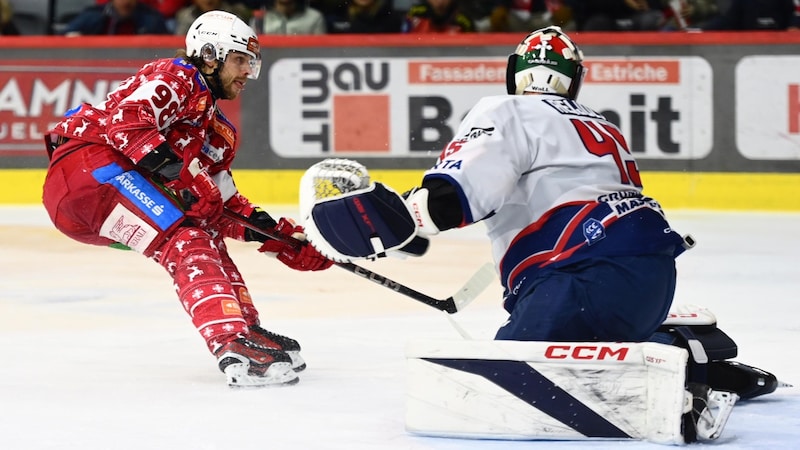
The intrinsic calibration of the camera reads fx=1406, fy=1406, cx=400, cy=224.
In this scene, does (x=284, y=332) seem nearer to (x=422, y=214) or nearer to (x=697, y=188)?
(x=422, y=214)

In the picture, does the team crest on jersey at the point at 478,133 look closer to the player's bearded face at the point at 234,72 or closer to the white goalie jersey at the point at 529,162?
the white goalie jersey at the point at 529,162

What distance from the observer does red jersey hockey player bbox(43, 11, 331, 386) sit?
3668 millimetres

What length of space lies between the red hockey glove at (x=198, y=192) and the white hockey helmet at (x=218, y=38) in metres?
0.36

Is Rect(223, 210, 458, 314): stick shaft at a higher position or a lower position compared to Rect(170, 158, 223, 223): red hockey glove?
lower

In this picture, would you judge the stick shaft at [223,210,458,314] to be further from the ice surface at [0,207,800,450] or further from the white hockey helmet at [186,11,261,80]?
the white hockey helmet at [186,11,261,80]

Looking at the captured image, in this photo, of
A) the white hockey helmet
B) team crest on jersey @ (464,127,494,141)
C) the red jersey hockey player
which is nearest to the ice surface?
the red jersey hockey player

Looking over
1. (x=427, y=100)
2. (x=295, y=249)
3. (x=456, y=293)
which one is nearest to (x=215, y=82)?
(x=295, y=249)

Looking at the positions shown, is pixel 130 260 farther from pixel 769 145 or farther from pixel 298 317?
pixel 769 145

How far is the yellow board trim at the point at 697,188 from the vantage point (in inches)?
292

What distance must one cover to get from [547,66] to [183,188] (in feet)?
3.85

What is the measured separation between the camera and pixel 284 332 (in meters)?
4.53

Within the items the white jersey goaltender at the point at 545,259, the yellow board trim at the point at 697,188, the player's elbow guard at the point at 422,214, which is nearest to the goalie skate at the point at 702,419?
the white jersey goaltender at the point at 545,259

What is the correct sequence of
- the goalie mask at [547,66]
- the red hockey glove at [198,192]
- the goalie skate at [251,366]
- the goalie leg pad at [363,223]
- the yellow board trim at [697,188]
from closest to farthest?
the goalie leg pad at [363,223] < the goalie mask at [547,66] < the goalie skate at [251,366] < the red hockey glove at [198,192] < the yellow board trim at [697,188]

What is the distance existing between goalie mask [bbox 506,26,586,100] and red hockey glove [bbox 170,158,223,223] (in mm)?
1000
